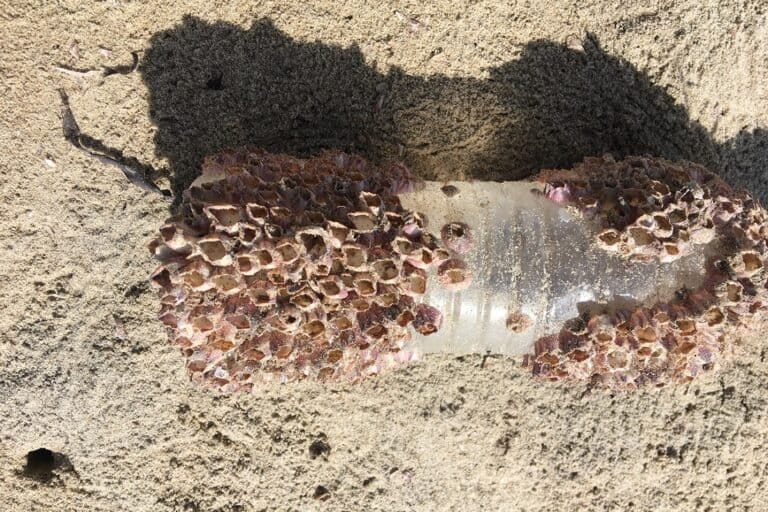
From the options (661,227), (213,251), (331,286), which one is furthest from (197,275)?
(661,227)

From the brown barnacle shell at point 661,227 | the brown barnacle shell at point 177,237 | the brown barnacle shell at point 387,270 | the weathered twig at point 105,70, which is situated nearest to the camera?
the brown barnacle shell at point 177,237

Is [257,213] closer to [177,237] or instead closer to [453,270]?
[177,237]

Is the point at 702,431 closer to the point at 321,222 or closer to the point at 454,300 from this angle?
the point at 454,300

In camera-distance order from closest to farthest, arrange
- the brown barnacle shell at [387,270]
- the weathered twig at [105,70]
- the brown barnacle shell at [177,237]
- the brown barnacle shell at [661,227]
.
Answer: the brown barnacle shell at [177,237] < the brown barnacle shell at [387,270] < the brown barnacle shell at [661,227] < the weathered twig at [105,70]

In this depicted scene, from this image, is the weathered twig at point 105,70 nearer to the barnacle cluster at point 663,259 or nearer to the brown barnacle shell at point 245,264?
the brown barnacle shell at point 245,264

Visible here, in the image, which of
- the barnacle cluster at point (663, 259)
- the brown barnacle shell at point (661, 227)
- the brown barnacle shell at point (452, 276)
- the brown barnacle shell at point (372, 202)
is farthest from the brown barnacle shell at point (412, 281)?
the brown barnacle shell at point (661, 227)

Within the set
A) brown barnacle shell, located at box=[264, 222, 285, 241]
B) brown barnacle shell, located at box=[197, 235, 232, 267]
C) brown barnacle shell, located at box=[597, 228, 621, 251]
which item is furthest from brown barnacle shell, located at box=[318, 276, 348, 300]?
brown barnacle shell, located at box=[597, 228, 621, 251]

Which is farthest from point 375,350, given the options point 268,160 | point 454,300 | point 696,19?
point 696,19

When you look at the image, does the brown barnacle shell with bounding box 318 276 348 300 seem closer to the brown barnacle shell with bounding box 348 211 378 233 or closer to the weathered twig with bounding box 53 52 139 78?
the brown barnacle shell with bounding box 348 211 378 233
